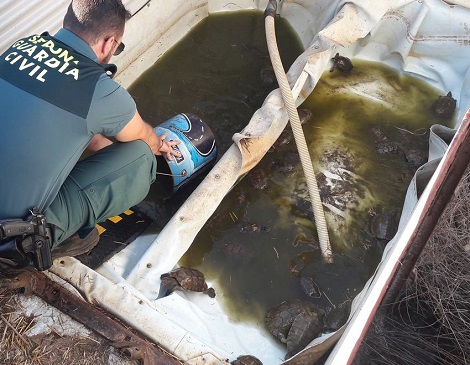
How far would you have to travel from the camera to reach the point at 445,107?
3.52 meters

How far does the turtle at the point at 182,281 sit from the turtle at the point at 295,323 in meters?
0.37

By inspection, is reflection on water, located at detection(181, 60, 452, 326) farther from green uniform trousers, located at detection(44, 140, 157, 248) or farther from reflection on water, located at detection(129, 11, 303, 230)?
green uniform trousers, located at detection(44, 140, 157, 248)

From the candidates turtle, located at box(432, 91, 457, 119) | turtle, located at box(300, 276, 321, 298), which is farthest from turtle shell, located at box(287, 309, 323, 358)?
turtle, located at box(432, 91, 457, 119)

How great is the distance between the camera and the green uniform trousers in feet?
7.48

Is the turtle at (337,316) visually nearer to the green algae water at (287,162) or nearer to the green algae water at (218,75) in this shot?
the green algae water at (287,162)

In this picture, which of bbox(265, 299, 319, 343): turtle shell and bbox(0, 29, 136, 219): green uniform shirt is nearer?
bbox(0, 29, 136, 219): green uniform shirt

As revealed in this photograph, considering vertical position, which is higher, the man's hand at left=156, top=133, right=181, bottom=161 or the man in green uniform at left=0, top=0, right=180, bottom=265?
the man in green uniform at left=0, top=0, right=180, bottom=265

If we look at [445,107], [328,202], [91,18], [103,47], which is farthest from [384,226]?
[91,18]

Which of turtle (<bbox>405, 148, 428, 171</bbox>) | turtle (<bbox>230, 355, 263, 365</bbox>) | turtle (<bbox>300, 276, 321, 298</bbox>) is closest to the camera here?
turtle (<bbox>230, 355, 263, 365</bbox>)

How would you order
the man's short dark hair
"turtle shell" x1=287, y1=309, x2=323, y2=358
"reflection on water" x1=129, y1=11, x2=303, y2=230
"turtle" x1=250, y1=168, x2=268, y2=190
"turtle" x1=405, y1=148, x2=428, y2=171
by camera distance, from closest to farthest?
the man's short dark hair, "turtle shell" x1=287, y1=309, x2=323, y2=358, "turtle" x1=250, y1=168, x2=268, y2=190, "turtle" x1=405, y1=148, x2=428, y2=171, "reflection on water" x1=129, y1=11, x2=303, y2=230

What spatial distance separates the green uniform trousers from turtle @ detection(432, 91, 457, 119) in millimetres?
1981

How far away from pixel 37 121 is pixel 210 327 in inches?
49.1

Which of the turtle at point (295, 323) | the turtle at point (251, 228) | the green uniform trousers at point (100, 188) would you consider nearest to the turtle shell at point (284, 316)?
the turtle at point (295, 323)

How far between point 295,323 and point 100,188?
111 centimetres
